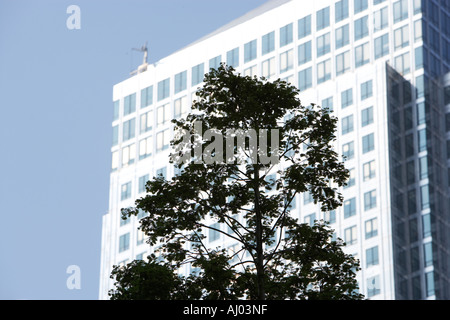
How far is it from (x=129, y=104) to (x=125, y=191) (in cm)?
1435

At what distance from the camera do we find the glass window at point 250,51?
479ft

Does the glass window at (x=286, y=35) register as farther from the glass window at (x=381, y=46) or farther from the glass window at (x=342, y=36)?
the glass window at (x=381, y=46)

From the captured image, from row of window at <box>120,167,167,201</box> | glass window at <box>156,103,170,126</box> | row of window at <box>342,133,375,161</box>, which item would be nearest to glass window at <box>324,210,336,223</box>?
row of window at <box>342,133,375,161</box>

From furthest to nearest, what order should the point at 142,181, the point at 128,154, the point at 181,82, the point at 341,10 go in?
the point at 128,154 → the point at 181,82 → the point at 142,181 → the point at 341,10

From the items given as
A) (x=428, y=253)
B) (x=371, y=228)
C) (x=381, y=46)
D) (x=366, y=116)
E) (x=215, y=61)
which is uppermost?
(x=215, y=61)

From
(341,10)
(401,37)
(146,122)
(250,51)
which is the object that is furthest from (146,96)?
(401,37)

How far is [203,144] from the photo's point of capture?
128 ft

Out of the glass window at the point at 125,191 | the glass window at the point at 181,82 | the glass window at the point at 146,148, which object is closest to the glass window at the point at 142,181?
the glass window at the point at 125,191

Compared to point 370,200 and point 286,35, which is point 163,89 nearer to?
point 286,35

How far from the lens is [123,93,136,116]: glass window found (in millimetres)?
158625

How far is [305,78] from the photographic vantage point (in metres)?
140

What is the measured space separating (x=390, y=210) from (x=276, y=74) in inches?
1104

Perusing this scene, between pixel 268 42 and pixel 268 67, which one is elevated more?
pixel 268 42
